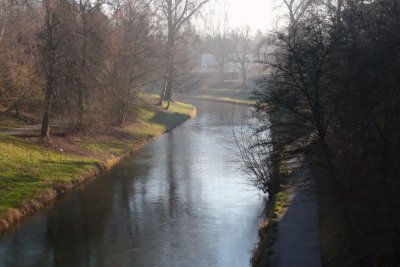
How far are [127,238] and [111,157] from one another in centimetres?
1348

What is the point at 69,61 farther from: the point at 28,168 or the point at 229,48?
the point at 229,48

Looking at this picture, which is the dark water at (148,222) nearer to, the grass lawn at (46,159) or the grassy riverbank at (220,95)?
the grass lawn at (46,159)

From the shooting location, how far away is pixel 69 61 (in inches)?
1046

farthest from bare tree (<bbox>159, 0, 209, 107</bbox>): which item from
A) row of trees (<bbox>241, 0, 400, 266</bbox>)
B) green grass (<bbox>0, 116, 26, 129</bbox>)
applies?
row of trees (<bbox>241, 0, 400, 266</bbox>)

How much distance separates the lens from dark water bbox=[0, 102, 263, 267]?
1426 cm

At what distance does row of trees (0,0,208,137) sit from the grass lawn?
1368 millimetres

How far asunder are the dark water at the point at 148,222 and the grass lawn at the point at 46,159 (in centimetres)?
122

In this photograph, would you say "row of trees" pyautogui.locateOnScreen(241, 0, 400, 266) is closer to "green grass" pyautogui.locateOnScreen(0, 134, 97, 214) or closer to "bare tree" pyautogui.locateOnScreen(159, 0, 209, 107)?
"green grass" pyautogui.locateOnScreen(0, 134, 97, 214)

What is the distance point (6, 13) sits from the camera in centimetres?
3170

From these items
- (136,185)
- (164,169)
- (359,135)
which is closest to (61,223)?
(136,185)

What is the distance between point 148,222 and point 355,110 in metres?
9.03

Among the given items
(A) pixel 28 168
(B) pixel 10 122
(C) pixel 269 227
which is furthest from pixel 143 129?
(C) pixel 269 227

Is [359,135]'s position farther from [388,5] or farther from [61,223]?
[61,223]

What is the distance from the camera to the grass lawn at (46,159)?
19609 mm
